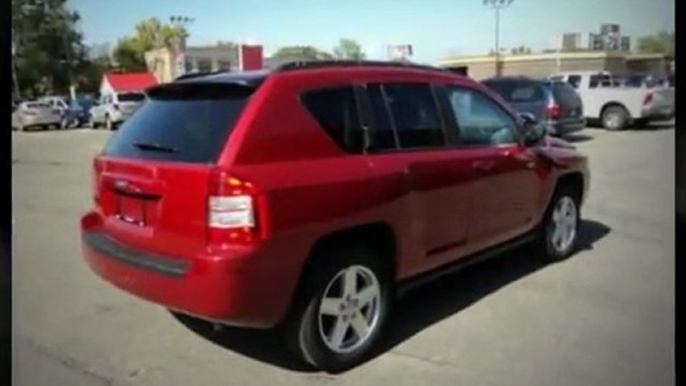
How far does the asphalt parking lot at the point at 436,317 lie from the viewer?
1525 millimetres

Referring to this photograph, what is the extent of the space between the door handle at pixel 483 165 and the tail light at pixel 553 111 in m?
0.23

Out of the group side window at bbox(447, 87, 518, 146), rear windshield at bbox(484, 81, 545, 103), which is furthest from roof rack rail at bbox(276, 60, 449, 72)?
side window at bbox(447, 87, 518, 146)

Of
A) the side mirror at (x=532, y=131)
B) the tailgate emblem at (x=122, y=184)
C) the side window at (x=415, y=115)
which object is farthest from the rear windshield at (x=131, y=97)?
the side mirror at (x=532, y=131)

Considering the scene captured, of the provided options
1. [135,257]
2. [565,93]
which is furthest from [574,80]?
Result: [135,257]

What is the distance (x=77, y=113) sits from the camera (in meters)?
1.62

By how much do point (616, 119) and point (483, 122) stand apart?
499 mm

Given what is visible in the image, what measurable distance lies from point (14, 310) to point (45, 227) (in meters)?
0.22

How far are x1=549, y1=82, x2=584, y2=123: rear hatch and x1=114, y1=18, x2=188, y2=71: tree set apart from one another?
971 millimetres

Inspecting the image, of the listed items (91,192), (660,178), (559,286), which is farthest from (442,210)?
(91,192)

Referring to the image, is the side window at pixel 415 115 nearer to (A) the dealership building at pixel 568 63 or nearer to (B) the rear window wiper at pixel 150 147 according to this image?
(A) the dealership building at pixel 568 63

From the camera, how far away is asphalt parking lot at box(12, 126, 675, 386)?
1525 millimetres

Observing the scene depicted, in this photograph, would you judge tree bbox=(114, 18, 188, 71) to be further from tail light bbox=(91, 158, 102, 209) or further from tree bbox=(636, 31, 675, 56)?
tree bbox=(636, 31, 675, 56)

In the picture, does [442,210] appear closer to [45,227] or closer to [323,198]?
[323,198]

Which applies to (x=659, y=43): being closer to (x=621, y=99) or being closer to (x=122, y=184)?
(x=621, y=99)
